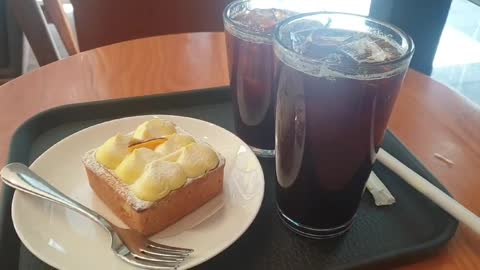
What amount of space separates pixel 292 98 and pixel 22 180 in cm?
32

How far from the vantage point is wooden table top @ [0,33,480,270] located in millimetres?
725

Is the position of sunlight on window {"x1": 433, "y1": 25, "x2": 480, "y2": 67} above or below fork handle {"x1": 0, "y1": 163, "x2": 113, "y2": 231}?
below

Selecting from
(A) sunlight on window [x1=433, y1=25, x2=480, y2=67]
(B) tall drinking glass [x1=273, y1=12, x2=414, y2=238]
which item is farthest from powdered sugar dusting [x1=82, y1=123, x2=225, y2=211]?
(A) sunlight on window [x1=433, y1=25, x2=480, y2=67]

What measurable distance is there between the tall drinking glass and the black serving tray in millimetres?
23

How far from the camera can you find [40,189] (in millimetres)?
572

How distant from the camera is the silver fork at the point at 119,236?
509 millimetres

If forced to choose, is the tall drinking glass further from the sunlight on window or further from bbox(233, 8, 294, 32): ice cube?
the sunlight on window

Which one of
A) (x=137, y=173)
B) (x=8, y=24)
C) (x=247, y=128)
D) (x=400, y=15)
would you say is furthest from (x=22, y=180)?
(x=400, y=15)

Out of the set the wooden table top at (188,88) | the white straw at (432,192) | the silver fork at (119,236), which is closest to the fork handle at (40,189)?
the silver fork at (119,236)

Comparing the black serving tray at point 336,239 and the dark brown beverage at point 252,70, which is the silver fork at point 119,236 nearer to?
the black serving tray at point 336,239

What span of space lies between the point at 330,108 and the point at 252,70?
19 centimetres

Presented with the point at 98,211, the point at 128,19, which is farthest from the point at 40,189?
the point at 128,19

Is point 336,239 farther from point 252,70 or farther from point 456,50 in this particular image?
point 456,50

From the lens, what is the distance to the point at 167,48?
3.29 feet
